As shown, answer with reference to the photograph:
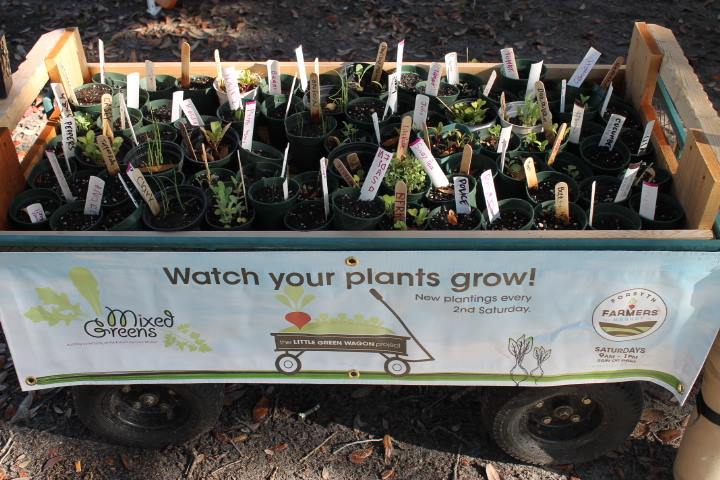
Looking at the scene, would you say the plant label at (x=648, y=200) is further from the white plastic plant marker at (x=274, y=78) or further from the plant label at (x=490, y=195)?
the white plastic plant marker at (x=274, y=78)

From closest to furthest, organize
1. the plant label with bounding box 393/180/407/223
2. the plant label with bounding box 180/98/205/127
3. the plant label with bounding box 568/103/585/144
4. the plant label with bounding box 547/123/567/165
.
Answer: the plant label with bounding box 393/180/407/223 < the plant label with bounding box 547/123/567/165 < the plant label with bounding box 568/103/585/144 < the plant label with bounding box 180/98/205/127

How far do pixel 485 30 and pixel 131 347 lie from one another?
14.2 feet

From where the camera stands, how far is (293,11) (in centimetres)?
593

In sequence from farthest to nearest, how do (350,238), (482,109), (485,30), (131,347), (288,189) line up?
(485,30), (482,109), (288,189), (131,347), (350,238)

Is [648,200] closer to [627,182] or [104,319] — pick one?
[627,182]

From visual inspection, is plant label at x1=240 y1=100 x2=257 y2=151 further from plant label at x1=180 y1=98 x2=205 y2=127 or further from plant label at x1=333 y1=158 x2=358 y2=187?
plant label at x1=333 y1=158 x2=358 y2=187

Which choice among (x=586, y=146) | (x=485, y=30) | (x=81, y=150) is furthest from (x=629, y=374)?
(x=485, y=30)

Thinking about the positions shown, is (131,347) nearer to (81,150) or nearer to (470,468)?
(81,150)

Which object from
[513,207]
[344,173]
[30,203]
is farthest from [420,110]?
[30,203]

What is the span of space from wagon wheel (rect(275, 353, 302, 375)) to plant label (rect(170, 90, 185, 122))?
3.65 ft

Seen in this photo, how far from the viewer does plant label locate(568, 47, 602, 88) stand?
283cm

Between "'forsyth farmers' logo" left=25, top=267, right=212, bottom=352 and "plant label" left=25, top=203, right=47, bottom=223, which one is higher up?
"plant label" left=25, top=203, right=47, bottom=223

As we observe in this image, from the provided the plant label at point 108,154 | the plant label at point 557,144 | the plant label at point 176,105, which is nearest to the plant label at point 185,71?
the plant label at point 176,105

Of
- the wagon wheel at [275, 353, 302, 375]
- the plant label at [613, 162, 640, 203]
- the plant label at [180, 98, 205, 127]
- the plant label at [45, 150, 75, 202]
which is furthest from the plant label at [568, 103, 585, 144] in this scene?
the plant label at [45, 150, 75, 202]
